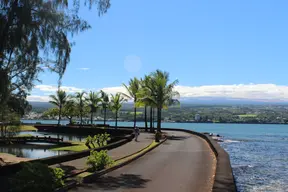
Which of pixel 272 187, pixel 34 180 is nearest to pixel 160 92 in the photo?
pixel 272 187

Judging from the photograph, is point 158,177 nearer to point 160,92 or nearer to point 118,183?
point 118,183

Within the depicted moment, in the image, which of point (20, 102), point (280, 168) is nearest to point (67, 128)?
point (20, 102)

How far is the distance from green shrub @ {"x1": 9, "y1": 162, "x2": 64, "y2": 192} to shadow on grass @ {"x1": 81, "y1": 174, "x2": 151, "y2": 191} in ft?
6.71

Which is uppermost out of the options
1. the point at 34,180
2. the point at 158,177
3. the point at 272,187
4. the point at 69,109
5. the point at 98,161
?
the point at 69,109

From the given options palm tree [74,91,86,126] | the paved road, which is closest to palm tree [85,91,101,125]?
palm tree [74,91,86,126]

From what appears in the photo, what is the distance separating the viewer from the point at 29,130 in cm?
7281

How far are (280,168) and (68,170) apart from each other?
17558 mm

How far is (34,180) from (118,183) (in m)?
3.65

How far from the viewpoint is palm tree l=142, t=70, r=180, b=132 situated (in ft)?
155

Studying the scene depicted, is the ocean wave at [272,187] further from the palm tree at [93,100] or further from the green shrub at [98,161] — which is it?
the palm tree at [93,100]

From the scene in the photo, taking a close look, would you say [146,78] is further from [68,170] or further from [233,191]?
[233,191]

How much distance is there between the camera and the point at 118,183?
11922 mm

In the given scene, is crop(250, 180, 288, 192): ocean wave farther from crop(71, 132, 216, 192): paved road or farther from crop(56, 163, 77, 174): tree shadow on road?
crop(56, 163, 77, 174): tree shadow on road

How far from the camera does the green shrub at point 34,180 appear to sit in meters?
8.77
